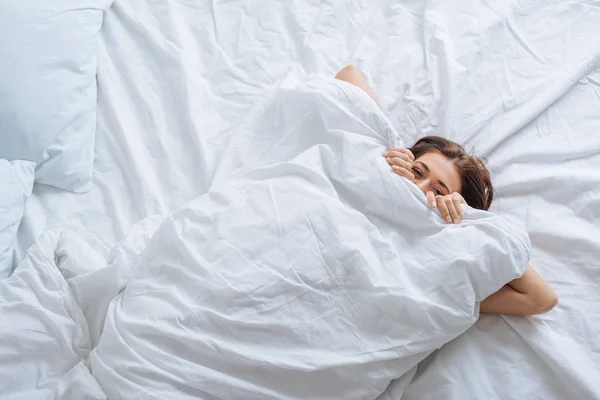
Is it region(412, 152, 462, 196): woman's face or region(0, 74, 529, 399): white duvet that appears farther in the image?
region(412, 152, 462, 196): woman's face

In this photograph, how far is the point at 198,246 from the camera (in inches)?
42.8

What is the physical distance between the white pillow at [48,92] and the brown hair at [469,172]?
66 cm

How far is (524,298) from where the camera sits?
1.09 meters

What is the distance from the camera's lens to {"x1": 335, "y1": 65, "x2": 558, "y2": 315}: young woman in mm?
1096

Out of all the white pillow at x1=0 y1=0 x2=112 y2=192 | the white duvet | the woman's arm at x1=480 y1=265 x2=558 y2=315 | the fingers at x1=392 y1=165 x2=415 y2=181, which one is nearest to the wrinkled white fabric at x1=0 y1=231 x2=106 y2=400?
the white duvet

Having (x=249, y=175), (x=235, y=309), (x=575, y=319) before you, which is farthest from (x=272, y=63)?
(x=575, y=319)

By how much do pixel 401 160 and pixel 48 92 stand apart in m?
0.69

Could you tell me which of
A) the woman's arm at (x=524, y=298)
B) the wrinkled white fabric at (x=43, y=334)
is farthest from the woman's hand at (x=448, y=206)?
the wrinkled white fabric at (x=43, y=334)

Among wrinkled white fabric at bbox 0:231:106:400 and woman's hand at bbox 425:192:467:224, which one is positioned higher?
woman's hand at bbox 425:192:467:224

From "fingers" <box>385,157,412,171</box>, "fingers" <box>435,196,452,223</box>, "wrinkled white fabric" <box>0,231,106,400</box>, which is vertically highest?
"fingers" <box>385,157,412,171</box>

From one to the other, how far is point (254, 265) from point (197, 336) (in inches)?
5.7

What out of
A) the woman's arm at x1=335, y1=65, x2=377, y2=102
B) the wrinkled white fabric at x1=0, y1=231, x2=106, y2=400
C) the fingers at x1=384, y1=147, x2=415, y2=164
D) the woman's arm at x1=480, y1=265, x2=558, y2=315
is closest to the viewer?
the wrinkled white fabric at x1=0, y1=231, x2=106, y2=400

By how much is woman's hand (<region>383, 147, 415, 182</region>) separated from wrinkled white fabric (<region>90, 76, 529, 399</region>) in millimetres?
25

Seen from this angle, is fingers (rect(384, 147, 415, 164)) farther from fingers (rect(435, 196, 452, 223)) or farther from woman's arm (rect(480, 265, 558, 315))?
woman's arm (rect(480, 265, 558, 315))
